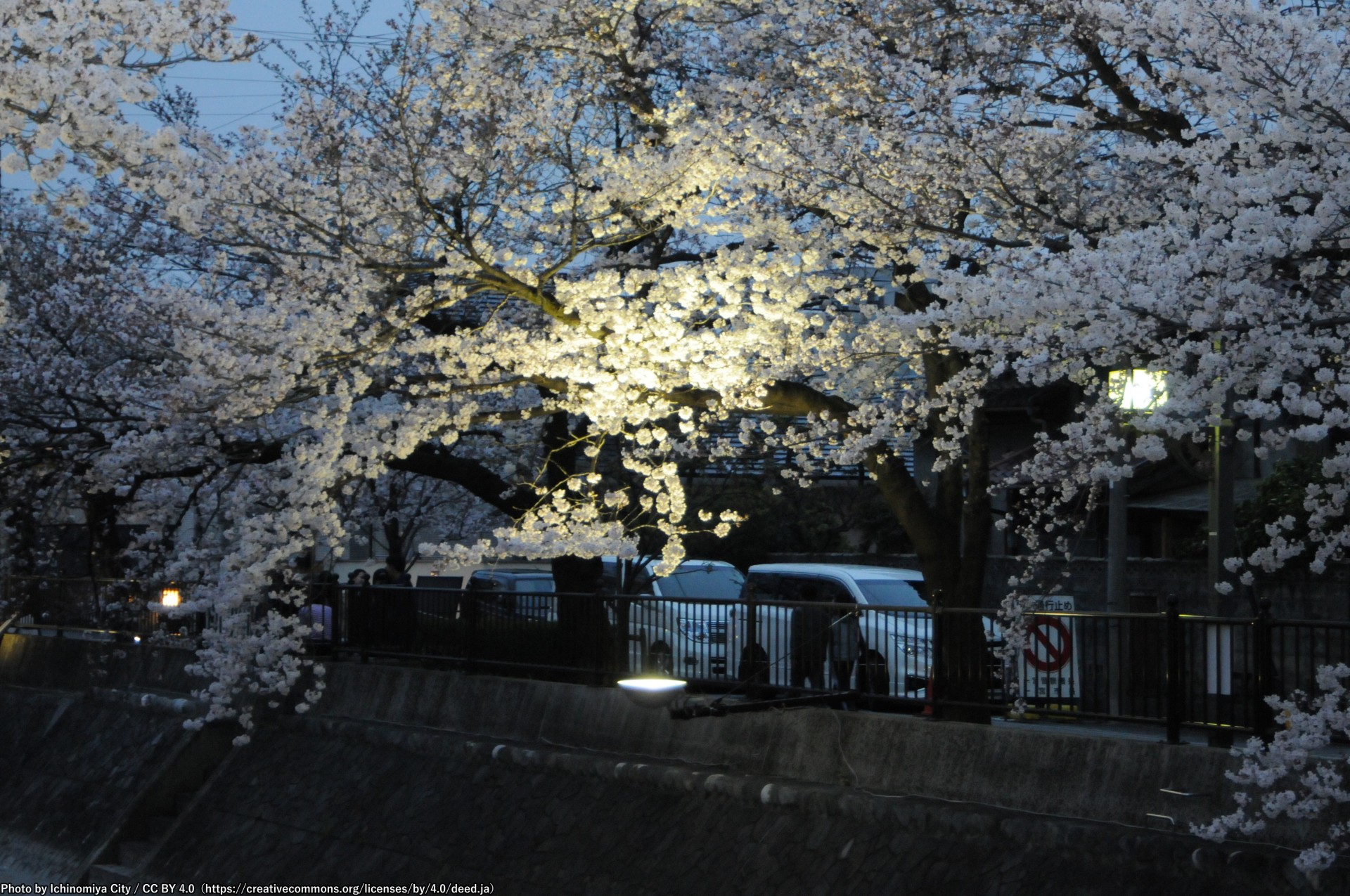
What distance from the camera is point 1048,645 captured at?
30.8 feet

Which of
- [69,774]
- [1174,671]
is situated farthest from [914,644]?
[69,774]

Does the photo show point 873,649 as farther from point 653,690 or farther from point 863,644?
point 653,690

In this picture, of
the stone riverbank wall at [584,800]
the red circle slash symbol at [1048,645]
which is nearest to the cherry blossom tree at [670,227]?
the red circle slash symbol at [1048,645]

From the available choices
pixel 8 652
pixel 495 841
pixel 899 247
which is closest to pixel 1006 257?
pixel 899 247

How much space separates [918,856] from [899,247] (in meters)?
5.31

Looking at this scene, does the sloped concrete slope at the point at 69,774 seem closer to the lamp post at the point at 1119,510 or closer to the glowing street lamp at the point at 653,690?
the glowing street lamp at the point at 653,690

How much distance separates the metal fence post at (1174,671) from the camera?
841 cm

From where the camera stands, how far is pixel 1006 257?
885 centimetres

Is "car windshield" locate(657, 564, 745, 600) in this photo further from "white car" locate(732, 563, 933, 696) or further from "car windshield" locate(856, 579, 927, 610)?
"white car" locate(732, 563, 933, 696)

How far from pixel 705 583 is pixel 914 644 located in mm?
7659

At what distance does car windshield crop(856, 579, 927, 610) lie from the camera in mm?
15086

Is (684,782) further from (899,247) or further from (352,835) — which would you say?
(899,247)

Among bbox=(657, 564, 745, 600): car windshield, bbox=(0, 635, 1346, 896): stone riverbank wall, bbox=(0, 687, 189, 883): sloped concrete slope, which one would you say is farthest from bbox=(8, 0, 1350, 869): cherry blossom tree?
bbox=(657, 564, 745, 600): car windshield

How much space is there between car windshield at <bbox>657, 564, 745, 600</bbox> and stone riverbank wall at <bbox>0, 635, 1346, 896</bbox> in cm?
478
